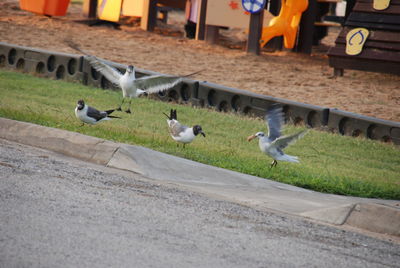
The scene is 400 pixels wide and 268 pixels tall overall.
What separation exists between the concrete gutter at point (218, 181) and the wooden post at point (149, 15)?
13306 millimetres

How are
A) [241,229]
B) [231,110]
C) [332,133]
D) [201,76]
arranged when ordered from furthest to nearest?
[201,76] → [231,110] → [332,133] → [241,229]

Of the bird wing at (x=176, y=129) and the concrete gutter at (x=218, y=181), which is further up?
the bird wing at (x=176, y=129)

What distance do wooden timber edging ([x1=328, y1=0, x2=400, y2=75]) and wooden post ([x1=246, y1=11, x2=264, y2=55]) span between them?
2491 mm

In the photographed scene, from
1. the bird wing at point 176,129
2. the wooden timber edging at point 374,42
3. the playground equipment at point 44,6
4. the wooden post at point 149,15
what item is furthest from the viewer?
the playground equipment at point 44,6

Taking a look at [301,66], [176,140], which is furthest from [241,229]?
[301,66]

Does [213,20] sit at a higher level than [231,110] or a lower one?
higher

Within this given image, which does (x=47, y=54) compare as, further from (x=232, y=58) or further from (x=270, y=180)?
(x=270, y=180)

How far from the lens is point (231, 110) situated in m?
14.5

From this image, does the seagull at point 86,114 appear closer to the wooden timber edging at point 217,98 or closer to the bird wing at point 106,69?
the bird wing at point 106,69

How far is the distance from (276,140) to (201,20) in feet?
43.6

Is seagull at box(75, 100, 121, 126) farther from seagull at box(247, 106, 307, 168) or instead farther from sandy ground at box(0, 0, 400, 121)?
sandy ground at box(0, 0, 400, 121)

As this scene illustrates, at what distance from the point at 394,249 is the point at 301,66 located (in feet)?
43.0

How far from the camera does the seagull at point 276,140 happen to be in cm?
934

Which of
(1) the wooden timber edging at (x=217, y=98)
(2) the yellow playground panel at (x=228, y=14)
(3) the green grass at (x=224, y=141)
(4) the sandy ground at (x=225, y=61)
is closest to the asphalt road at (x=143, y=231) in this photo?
(3) the green grass at (x=224, y=141)
